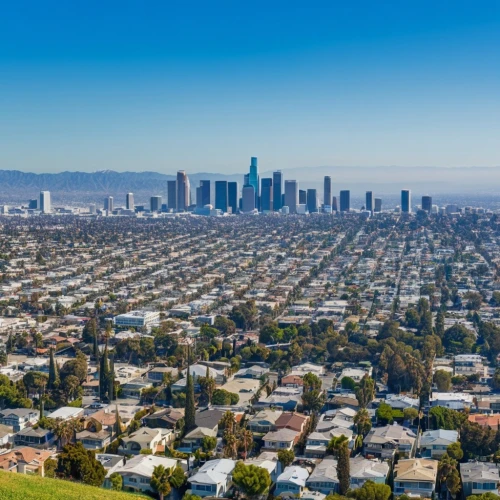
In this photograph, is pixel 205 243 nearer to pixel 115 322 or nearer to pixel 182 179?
pixel 115 322

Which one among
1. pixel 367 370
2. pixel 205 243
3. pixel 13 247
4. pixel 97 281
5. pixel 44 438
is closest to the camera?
pixel 44 438

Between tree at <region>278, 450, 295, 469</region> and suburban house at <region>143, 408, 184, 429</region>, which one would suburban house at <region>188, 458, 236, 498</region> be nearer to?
tree at <region>278, 450, 295, 469</region>

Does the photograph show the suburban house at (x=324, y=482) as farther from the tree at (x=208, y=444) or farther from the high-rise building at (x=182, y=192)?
the high-rise building at (x=182, y=192)

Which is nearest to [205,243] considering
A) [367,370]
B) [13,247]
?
[13,247]

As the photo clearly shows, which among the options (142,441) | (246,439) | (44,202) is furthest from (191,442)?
(44,202)

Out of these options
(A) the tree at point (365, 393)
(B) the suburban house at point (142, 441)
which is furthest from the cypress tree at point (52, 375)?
(A) the tree at point (365, 393)
